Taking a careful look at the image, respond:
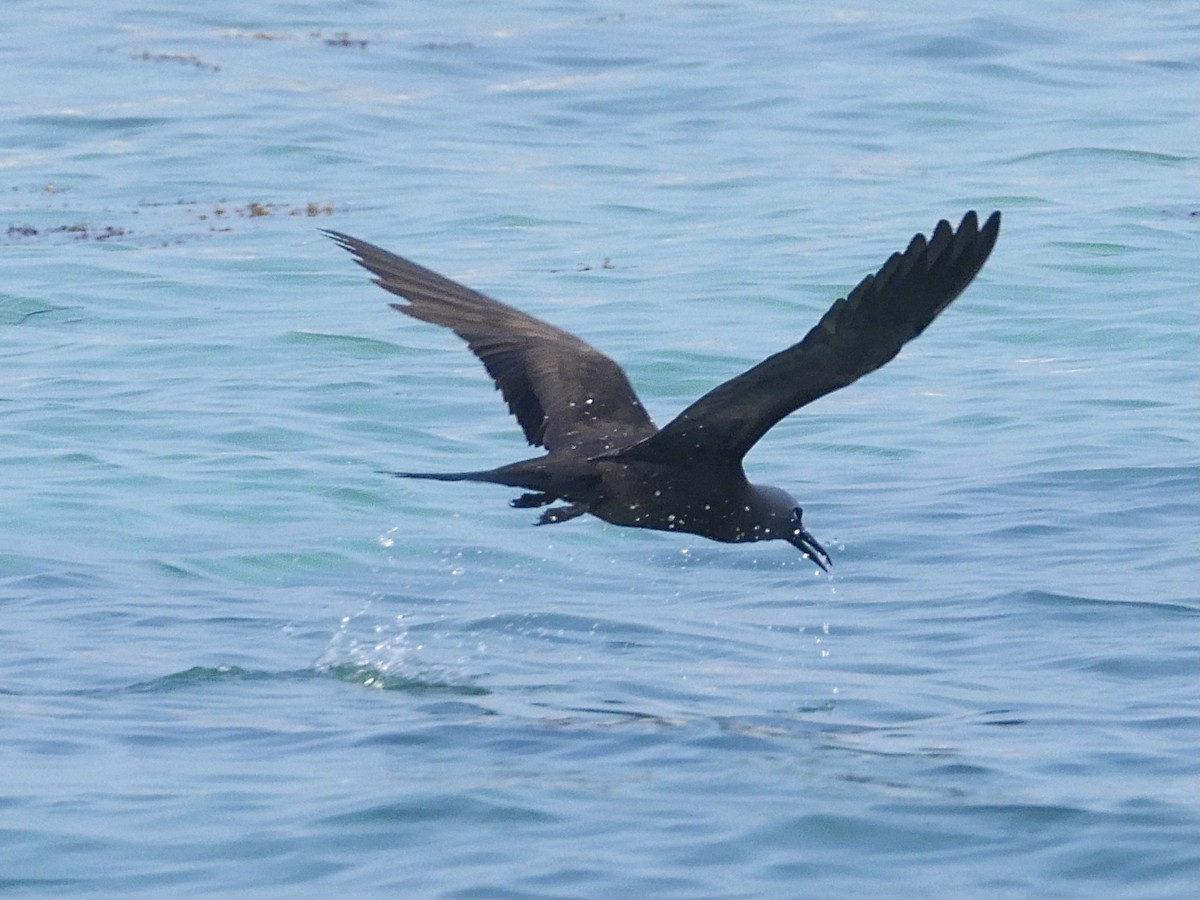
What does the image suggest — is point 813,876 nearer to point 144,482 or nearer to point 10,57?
point 144,482

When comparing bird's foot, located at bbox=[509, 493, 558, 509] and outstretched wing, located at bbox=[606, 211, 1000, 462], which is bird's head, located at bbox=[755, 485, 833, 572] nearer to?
bird's foot, located at bbox=[509, 493, 558, 509]

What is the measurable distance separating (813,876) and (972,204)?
11131 millimetres

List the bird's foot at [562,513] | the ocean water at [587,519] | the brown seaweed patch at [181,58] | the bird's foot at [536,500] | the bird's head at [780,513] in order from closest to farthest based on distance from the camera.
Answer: the ocean water at [587,519] < the bird's foot at [562,513] < the bird's foot at [536,500] < the bird's head at [780,513] < the brown seaweed patch at [181,58]

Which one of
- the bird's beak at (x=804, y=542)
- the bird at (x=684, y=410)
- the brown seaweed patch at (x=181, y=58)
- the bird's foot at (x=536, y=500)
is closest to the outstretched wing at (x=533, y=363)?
the bird at (x=684, y=410)

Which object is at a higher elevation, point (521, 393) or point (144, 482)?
point (521, 393)

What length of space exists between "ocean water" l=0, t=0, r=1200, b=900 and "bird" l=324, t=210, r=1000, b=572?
68 cm

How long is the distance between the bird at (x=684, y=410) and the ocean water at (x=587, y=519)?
0.68 meters

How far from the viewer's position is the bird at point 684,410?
667 cm

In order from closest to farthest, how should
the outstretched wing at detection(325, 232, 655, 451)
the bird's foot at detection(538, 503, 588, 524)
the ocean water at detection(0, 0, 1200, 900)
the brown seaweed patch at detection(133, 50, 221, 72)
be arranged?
the ocean water at detection(0, 0, 1200, 900)
the bird's foot at detection(538, 503, 588, 524)
the outstretched wing at detection(325, 232, 655, 451)
the brown seaweed patch at detection(133, 50, 221, 72)

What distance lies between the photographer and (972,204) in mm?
16641

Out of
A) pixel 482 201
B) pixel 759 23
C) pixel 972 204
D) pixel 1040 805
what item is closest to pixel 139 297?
pixel 482 201

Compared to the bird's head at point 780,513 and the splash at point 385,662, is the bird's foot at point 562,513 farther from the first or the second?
the splash at point 385,662

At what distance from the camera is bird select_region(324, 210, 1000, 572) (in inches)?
263

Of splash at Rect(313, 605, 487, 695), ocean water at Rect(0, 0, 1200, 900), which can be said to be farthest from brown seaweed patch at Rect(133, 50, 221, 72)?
splash at Rect(313, 605, 487, 695)
